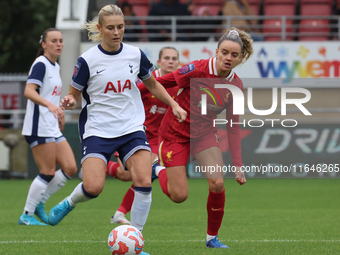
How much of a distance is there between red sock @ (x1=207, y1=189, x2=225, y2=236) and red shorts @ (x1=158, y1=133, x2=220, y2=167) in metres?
0.43

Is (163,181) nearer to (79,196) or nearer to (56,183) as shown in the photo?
(79,196)

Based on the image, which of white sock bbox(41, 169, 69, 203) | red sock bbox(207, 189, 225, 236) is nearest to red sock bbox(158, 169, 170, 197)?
red sock bbox(207, 189, 225, 236)

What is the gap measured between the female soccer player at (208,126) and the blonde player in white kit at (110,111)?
52cm

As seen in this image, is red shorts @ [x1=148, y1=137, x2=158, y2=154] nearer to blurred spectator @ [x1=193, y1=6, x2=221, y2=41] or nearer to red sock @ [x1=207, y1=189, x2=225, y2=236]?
red sock @ [x1=207, y1=189, x2=225, y2=236]

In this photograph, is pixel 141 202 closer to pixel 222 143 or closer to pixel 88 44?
pixel 222 143

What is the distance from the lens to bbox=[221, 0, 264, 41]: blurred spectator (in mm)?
13759

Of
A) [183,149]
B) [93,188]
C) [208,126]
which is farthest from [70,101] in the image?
[208,126]

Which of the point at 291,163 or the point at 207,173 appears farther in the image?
the point at 291,163

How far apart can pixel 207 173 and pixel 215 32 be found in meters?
10.1

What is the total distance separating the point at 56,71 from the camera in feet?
21.0

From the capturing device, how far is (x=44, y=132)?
6.22 meters

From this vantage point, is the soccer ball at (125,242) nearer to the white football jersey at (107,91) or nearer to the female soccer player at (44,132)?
the white football jersey at (107,91)

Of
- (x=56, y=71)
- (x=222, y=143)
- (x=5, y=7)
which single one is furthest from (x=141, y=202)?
(x=5, y=7)

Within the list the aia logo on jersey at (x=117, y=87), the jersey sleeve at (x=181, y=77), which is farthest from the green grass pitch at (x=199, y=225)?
the jersey sleeve at (x=181, y=77)
